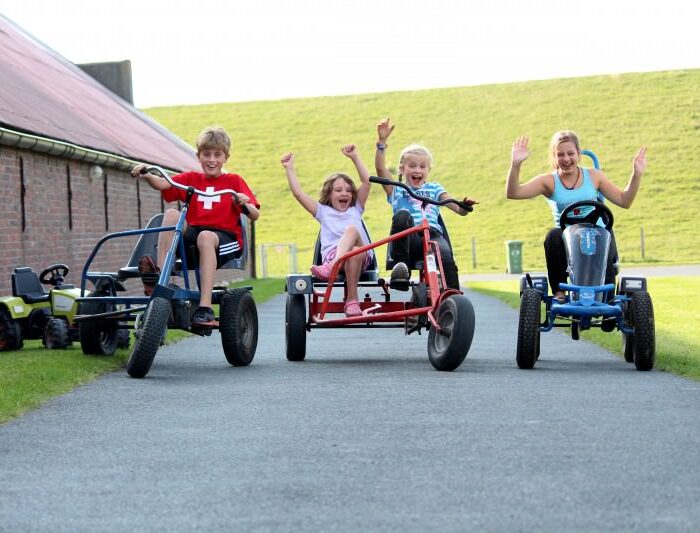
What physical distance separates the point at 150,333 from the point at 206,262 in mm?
1034

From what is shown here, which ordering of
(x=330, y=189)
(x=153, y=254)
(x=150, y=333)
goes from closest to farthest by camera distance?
(x=150, y=333)
(x=330, y=189)
(x=153, y=254)

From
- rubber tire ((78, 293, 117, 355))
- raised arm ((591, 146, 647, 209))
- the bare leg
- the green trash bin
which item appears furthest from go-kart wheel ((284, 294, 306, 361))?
the green trash bin

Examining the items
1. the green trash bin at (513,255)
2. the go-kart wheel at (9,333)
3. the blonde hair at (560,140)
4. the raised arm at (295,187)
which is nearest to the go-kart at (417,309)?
the raised arm at (295,187)

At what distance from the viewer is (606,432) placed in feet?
20.5

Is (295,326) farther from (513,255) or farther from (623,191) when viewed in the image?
(513,255)

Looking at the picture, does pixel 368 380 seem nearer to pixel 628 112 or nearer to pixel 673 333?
pixel 673 333

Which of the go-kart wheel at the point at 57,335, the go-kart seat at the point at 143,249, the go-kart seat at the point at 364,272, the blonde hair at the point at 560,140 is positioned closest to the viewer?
the blonde hair at the point at 560,140

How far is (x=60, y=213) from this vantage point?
18.7 metres

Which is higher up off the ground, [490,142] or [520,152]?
[490,142]

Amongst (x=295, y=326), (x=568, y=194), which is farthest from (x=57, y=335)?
(x=568, y=194)

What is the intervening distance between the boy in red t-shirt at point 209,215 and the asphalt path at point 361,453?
0.78m

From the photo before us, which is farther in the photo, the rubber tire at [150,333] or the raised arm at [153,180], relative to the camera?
the raised arm at [153,180]

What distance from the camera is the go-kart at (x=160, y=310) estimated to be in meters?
8.95

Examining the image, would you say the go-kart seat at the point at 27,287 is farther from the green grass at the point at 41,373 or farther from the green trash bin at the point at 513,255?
the green trash bin at the point at 513,255
